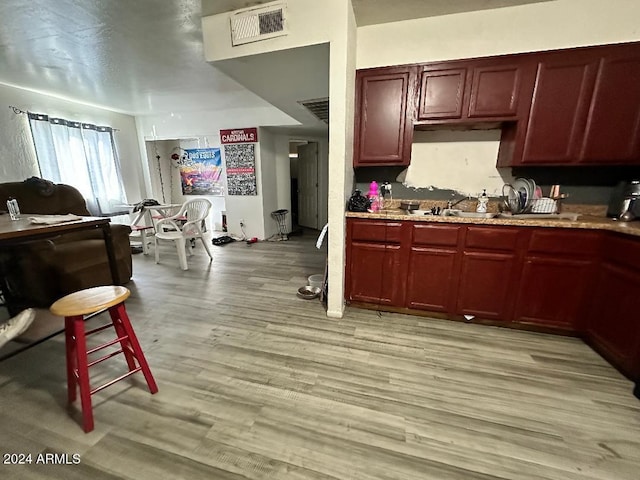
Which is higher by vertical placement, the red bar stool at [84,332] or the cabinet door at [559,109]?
the cabinet door at [559,109]

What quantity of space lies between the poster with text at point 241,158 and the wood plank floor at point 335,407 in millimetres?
3254

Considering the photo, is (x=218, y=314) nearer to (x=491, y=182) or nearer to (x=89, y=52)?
(x=491, y=182)

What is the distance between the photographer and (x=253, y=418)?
133 centimetres

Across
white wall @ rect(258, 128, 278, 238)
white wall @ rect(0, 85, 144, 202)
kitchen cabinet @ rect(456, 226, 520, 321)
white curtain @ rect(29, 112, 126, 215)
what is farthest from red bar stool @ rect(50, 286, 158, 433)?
white curtain @ rect(29, 112, 126, 215)

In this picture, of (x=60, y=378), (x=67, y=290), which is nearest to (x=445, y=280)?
(x=60, y=378)

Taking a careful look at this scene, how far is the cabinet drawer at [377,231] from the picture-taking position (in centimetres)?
220

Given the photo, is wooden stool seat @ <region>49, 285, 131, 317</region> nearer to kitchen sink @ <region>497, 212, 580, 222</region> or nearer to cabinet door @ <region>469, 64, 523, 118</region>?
kitchen sink @ <region>497, 212, 580, 222</region>

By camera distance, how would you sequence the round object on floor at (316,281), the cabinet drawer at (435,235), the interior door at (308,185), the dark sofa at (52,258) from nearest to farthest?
the cabinet drawer at (435,235) → the dark sofa at (52,258) → the round object on floor at (316,281) → the interior door at (308,185)

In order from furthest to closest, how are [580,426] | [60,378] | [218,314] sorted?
[218,314]
[60,378]
[580,426]

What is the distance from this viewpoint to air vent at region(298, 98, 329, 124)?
3.21 metres

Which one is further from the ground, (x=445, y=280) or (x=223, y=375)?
(x=445, y=280)

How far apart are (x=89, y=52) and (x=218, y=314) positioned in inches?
125

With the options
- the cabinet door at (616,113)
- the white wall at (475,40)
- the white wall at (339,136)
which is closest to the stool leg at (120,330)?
the white wall at (339,136)

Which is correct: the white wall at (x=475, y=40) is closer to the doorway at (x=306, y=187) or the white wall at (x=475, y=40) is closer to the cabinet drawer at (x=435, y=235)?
the cabinet drawer at (x=435, y=235)
